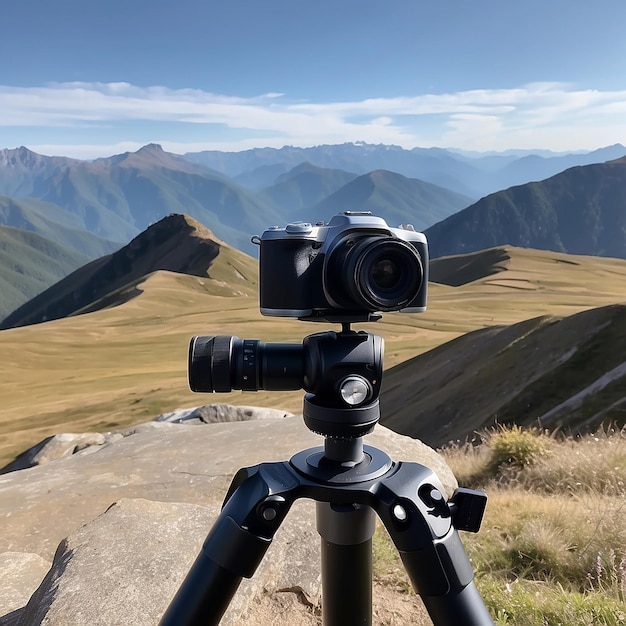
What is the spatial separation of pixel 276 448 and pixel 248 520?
533cm

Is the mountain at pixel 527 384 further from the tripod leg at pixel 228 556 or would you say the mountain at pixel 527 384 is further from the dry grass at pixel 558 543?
the tripod leg at pixel 228 556

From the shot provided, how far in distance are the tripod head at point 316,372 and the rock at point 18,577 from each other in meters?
3.13

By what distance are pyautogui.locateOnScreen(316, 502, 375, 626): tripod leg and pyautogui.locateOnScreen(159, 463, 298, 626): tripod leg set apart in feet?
0.63

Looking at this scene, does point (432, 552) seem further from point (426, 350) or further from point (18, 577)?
point (426, 350)

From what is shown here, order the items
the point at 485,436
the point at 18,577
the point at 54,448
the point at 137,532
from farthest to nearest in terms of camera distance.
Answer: the point at 54,448 → the point at 485,436 → the point at 18,577 → the point at 137,532

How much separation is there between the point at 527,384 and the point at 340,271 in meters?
14.0

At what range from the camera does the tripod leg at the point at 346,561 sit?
1826 mm

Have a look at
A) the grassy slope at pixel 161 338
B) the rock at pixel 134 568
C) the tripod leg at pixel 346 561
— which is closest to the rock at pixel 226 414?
the grassy slope at pixel 161 338

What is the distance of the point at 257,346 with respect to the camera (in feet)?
6.28

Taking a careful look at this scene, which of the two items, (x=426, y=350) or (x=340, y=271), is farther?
(x=426, y=350)

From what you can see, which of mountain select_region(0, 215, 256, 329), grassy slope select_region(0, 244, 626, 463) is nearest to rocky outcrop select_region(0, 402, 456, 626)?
grassy slope select_region(0, 244, 626, 463)

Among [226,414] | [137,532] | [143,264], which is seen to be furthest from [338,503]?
[143,264]

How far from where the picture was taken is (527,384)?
1425cm

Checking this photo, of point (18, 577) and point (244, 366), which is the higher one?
point (244, 366)
